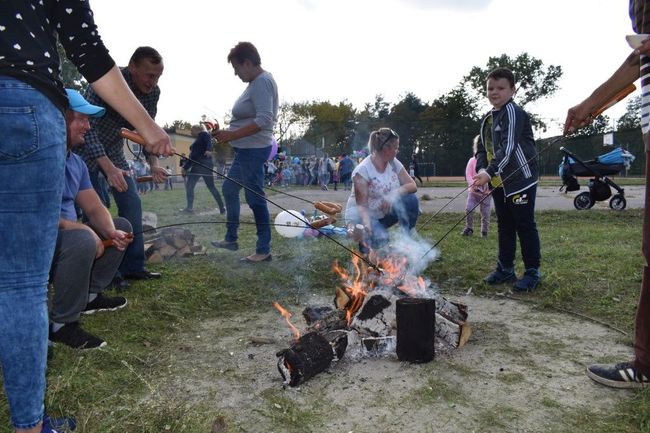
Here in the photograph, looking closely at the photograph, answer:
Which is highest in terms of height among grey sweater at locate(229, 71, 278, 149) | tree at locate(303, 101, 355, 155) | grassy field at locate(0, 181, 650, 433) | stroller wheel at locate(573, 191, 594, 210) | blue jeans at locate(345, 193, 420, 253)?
tree at locate(303, 101, 355, 155)

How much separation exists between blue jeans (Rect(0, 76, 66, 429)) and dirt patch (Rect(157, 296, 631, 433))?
36.2 inches

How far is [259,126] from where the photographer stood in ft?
16.1

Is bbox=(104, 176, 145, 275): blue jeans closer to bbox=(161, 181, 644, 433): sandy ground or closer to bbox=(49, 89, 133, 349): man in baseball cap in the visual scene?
bbox=(49, 89, 133, 349): man in baseball cap

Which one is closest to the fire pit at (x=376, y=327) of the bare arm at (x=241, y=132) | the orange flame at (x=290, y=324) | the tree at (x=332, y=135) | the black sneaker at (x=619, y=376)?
the orange flame at (x=290, y=324)

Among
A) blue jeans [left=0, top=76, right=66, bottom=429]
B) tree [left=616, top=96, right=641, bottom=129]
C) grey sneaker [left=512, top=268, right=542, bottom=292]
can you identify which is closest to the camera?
blue jeans [left=0, top=76, right=66, bottom=429]

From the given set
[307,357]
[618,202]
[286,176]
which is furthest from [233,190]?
[286,176]

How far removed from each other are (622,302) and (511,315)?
3.15 feet

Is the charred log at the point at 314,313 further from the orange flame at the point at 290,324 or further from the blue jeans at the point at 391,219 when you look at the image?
the blue jeans at the point at 391,219

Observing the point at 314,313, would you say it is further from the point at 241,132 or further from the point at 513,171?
the point at 241,132

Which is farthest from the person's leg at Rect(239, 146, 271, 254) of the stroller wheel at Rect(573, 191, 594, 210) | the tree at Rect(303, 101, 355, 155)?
the tree at Rect(303, 101, 355, 155)

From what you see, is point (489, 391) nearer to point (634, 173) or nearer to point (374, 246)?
point (374, 246)

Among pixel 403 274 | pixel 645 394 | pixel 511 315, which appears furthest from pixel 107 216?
pixel 645 394

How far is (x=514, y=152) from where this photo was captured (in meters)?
4.18

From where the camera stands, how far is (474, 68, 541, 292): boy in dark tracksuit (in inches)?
163
